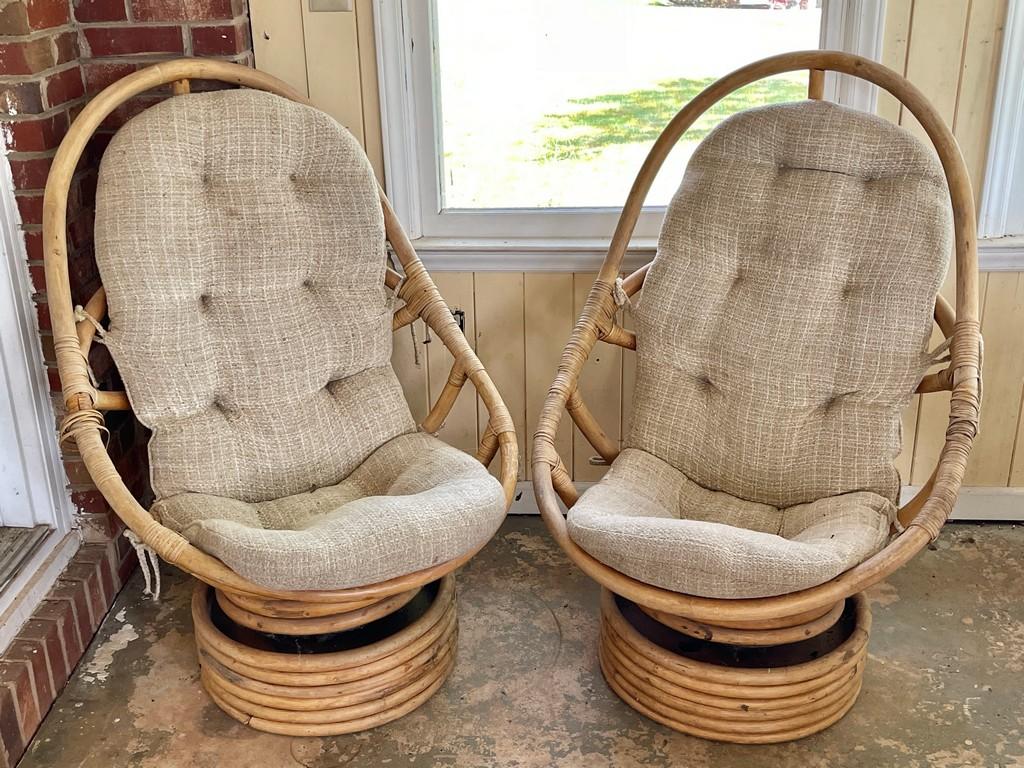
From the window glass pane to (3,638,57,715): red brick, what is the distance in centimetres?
128

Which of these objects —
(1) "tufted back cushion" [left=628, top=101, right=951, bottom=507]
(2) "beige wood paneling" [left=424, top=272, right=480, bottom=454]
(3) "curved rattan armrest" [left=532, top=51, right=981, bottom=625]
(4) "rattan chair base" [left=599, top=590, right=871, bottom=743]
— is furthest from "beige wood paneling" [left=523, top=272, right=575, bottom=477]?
(4) "rattan chair base" [left=599, top=590, right=871, bottom=743]

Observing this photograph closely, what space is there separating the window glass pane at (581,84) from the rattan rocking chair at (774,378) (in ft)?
0.61

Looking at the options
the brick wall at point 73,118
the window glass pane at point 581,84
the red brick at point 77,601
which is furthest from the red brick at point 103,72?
the red brick at point 77,601

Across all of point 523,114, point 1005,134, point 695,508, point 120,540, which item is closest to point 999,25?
point 1005,134

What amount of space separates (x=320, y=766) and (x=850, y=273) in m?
1.35

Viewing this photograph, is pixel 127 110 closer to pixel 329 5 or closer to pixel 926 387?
pixel 329 5

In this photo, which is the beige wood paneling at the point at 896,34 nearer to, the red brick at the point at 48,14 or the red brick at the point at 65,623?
the red brick at the point at 48,14

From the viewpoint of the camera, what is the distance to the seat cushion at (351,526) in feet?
5.44

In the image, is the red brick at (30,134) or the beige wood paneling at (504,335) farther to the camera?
the beige wood paneling at (504,335)

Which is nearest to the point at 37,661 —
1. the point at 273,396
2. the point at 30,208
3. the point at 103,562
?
the point at 103,562

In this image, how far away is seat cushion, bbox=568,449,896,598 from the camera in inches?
64.4

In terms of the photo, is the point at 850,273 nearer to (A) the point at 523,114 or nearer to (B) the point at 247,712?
(A) the point at 523,114

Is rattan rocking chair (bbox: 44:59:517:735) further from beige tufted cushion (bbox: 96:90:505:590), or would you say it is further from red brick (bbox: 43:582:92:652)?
red brick (bbox: 43:582:92:652)

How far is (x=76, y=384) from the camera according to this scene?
5.98 feet
